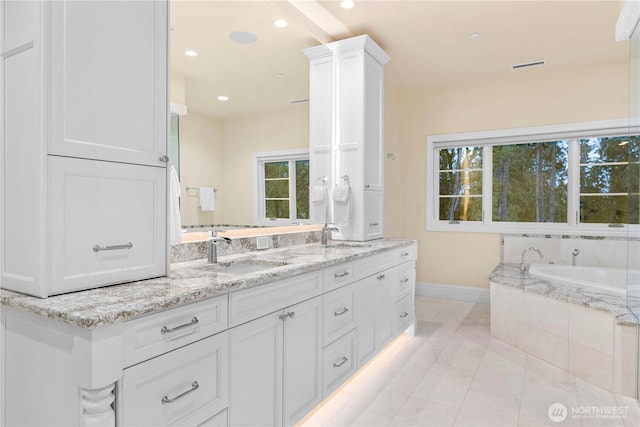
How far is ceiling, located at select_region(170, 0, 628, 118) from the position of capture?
2.44 m

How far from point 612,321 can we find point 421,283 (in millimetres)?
2625

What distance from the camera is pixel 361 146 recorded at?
11.1ft

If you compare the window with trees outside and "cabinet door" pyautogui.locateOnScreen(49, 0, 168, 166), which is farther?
the window with trees outside

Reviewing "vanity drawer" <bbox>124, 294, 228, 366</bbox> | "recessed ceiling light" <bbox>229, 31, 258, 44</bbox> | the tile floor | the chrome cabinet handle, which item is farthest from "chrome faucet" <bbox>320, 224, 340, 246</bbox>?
"vanity drawer" <bbox>124, 294, 228, 366</bbox>

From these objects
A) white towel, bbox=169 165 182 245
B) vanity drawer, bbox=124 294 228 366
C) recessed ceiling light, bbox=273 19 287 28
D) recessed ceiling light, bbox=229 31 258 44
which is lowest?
vanity drawer, bbox=124 294 228 366

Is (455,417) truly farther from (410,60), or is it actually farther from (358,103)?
(410,60)

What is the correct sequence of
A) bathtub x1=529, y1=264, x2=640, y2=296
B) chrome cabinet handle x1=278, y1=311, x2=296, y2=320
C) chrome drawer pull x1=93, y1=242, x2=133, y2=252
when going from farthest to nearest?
bathtub x1=529, y1=264, x2=640, y2=296 → chrome cabinet handle x1=278, y1=311, x2=296, y2=320 → chrome drawer pull x1=93, y1=242, x2=133, y2=252

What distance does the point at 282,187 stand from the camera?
118 inches

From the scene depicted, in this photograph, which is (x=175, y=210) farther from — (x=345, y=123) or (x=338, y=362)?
(x=345, y=123)

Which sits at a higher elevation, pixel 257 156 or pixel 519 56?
pixel 519 56

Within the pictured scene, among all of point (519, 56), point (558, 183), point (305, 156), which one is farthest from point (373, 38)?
point (558, 183)

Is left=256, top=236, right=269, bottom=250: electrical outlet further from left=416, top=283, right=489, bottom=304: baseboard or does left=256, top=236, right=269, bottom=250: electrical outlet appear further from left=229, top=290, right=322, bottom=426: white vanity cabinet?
left=416, top=283, right=489, bottom=304: baseboard

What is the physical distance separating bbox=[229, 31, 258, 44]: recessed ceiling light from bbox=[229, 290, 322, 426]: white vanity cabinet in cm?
180

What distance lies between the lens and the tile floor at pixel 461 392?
221 cm
